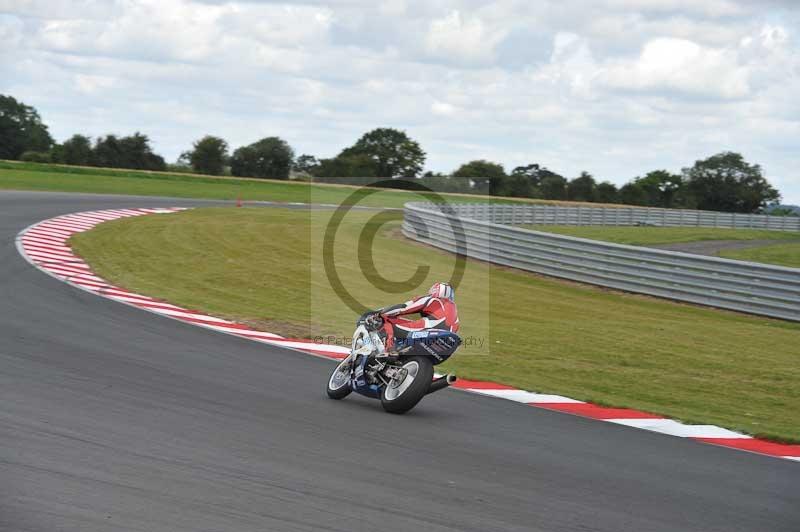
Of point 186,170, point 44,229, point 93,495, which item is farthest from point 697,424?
point 186,170

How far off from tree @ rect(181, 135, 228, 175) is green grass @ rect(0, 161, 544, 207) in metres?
20.3

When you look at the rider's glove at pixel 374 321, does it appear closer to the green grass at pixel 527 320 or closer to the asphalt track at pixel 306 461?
the asphalt track at pixel 306 461

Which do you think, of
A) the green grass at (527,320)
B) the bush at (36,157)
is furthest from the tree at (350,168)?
the bush at (36,157)

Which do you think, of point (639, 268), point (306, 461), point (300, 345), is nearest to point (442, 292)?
point (306, 461)

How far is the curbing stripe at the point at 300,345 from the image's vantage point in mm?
9203

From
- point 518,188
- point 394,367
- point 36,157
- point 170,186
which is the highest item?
point 36,157

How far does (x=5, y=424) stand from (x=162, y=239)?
17.7 m

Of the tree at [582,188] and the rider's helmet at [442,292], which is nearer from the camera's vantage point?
the rider's helmet at [442,292]

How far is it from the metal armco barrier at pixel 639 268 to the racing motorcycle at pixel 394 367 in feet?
34.1

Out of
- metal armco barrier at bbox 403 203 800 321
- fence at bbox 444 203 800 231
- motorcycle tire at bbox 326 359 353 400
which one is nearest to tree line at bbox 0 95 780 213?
fence at bbox 444 203 800 231

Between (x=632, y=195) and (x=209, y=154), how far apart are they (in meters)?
37.4

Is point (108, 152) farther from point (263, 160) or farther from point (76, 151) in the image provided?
point (263, 160)

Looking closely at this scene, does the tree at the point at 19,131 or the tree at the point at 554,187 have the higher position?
the tree at the point at 19,131

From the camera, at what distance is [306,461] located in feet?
22.8
